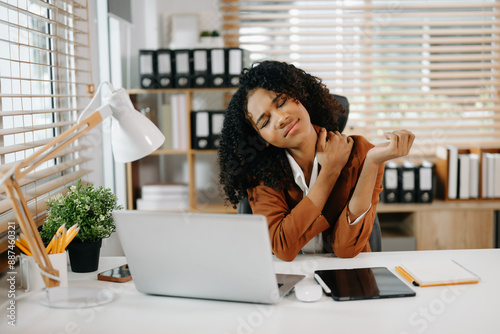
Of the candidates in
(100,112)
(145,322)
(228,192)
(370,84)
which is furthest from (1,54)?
(370,84)

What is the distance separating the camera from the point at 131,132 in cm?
119

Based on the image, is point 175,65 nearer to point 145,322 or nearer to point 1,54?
point 1,54

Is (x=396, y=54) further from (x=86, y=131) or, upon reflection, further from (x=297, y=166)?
(x=86, y=131)

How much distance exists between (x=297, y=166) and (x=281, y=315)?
64 centimetres

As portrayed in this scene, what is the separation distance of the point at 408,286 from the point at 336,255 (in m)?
0.32

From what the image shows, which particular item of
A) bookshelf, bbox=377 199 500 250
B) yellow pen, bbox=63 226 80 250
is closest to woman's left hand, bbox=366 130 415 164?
yellow pen, bbox=63 226 80 250

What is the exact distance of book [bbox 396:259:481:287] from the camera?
1.18 m

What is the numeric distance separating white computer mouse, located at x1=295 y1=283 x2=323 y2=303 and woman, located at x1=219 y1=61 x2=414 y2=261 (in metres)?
0.28

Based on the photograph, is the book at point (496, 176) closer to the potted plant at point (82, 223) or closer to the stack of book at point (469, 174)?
the stack of book at point (469, 174)

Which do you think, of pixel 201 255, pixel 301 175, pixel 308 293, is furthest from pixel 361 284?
pixel 301 175

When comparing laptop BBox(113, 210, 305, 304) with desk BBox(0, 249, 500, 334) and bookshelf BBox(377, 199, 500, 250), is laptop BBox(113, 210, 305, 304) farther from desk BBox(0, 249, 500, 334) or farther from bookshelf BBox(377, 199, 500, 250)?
bookshelf BBox(377, 199, 500, 250)

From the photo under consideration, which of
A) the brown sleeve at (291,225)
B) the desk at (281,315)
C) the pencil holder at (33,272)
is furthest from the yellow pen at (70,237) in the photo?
the brown sleeve at (291,225)

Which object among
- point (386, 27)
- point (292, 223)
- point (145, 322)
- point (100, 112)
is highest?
point (386, 27)

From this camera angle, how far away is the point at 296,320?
1005 mm
